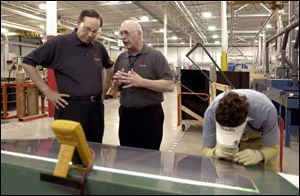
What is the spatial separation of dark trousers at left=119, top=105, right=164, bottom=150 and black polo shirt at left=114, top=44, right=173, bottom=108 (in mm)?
50

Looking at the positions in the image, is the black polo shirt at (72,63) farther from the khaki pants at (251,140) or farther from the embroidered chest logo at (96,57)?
the khaki pants at (251,140)

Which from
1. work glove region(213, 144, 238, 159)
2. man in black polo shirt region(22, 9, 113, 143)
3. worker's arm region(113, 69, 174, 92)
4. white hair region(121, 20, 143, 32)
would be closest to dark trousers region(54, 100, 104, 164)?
man in black polo shirt region(22, 9, 113, 143)

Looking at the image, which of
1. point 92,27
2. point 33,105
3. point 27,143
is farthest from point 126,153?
point 33,105

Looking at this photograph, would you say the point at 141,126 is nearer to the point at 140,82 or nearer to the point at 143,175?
the point at 140,82

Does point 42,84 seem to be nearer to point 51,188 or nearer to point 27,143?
point 27,143

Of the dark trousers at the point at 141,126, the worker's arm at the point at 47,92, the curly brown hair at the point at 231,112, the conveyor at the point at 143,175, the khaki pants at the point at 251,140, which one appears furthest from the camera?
the dark trousers at the point at 141,126

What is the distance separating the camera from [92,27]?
1.32 metres

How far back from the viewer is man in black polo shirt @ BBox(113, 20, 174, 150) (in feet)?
5.28

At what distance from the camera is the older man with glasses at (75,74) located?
1.42m

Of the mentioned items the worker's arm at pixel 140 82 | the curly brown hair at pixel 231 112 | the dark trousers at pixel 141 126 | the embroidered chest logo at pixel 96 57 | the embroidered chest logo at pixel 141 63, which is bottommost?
the dark trousers at pixel 141 126

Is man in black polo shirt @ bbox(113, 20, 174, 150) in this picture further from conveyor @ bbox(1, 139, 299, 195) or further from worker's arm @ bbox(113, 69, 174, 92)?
conveyor @ bbox(1, 139, 299, 195)

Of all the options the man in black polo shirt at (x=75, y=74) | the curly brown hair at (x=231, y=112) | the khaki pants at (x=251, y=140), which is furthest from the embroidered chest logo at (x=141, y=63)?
the curly brown hair at (x=231, y=112)

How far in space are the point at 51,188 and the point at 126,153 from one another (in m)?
0.29

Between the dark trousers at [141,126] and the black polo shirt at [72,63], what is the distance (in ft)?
0.96
